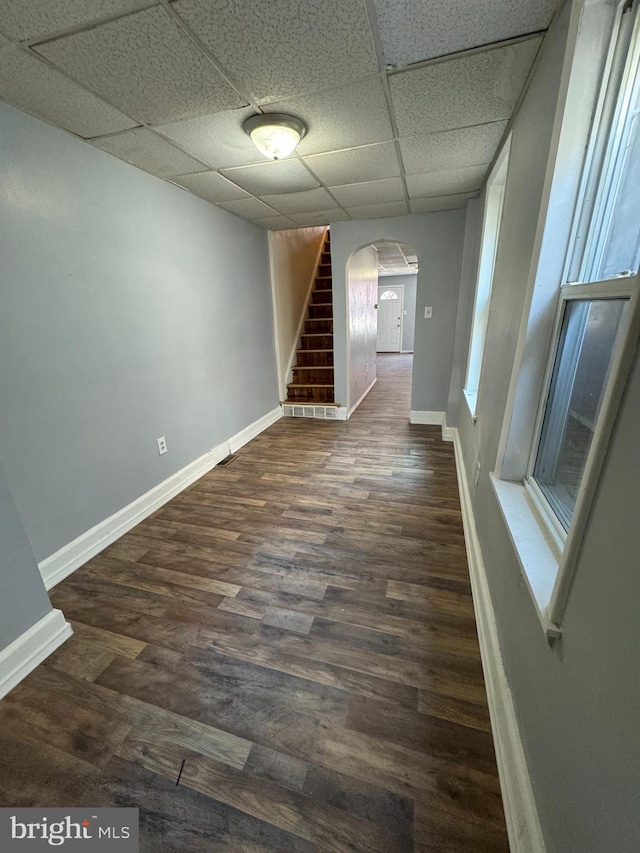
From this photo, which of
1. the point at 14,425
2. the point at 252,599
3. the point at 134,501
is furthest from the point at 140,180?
the point at 252,599

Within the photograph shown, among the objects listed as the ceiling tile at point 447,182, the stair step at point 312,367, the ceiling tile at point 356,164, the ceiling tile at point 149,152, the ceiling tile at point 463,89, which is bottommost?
the stair step at point 312,367

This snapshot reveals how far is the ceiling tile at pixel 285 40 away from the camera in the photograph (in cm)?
103

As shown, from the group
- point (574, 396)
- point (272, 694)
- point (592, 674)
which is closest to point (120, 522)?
point (272, 694)

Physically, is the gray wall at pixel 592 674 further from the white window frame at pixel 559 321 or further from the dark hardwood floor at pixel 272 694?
the dark hardwood floor at pixel 272 694

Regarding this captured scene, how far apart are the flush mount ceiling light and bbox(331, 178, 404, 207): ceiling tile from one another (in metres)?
0.93

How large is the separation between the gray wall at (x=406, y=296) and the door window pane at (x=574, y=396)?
850cm

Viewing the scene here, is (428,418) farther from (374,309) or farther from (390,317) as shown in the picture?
(390,317)

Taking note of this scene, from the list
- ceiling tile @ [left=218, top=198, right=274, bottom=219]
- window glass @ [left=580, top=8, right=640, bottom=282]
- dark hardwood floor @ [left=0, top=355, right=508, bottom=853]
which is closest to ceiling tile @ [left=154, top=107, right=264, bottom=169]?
ceiling tile @ [left=218, top=198, right=274, bottom=219]

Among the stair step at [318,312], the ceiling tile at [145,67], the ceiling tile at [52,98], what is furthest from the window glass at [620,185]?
the stair step at [318,312]

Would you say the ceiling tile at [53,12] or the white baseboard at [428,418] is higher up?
the ceiling tile at [53,12]

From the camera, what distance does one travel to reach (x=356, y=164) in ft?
6.97

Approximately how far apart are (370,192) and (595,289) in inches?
94.9

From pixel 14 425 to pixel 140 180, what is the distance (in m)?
1.72

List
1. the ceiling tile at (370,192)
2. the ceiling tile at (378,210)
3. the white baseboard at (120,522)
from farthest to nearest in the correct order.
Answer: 1. the ceiling tile at (378,210)
2. the ceiling tile at (370,192)
3. the white baseboard at (120,522)
